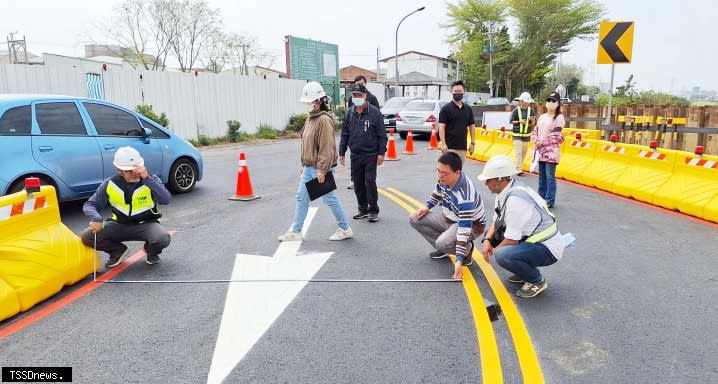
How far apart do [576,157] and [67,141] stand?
30.5ft

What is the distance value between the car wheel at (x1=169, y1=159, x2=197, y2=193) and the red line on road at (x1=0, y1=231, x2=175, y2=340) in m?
3.73

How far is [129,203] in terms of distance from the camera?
5008 millimetres

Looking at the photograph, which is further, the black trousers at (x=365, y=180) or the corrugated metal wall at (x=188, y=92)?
the corrugated metal wall at (x=188, y=92)

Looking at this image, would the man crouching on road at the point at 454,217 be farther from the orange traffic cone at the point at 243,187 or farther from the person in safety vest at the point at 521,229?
the orange traffic cone at the point at 243,187

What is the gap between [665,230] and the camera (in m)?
6.69

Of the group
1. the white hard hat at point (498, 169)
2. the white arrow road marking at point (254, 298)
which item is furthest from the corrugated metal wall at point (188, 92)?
the white hard hat at point (498, 169)

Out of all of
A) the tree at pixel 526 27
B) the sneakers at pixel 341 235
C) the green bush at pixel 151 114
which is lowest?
the sneakers at pixel 341 235

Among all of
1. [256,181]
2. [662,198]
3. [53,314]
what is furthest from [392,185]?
[53,314]

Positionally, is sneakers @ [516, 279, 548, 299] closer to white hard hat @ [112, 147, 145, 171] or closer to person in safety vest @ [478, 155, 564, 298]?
person in safety vest @ [478, 155, 564, 298]

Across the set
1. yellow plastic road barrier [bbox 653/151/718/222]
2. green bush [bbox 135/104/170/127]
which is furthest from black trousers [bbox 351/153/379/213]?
green bush [bbox 135/104/170/127]

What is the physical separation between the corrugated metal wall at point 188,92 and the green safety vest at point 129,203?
11438mm

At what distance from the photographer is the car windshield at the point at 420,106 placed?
803 inches

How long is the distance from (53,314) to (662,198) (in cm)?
807

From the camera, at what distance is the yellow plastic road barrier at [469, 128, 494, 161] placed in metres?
14.6
